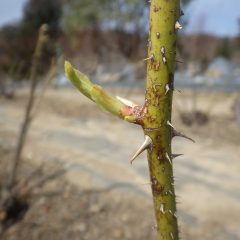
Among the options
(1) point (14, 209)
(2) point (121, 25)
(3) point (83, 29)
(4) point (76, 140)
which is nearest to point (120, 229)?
(1) point (14, 209)

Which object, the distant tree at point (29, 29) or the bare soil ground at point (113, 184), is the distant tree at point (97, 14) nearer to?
the distant tree at point (29, 29)

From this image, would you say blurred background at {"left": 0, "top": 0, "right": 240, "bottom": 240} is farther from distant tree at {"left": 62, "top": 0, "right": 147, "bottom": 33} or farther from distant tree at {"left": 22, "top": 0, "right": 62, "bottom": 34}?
distant tree at {"left": 22, "top": 0, "right": 62, "bottom": 34}

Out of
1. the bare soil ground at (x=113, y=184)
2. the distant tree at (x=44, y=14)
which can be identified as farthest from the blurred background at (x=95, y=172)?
the distant tree at (x=44, y=14)

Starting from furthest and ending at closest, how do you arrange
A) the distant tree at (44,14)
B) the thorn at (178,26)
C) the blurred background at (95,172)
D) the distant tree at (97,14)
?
the distant tree at (44,14), the distant tree at (97,14), the blurred background at (95,172), the thorn at (178,26)

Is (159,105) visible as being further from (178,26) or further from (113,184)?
(113,184)

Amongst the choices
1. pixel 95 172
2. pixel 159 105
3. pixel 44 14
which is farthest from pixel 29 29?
pixel 159 105

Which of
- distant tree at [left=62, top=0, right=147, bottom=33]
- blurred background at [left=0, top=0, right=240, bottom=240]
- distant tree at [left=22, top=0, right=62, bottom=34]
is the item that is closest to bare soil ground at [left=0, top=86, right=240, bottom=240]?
blurred background at [left=0, top=0, right=240, bottom=240]
